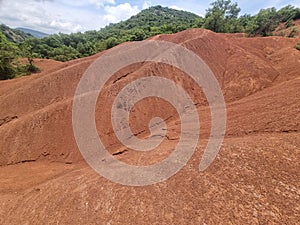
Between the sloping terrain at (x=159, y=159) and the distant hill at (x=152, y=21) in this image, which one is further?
the distant hill at (x=152, y=21)

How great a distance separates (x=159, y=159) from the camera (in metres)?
6.08

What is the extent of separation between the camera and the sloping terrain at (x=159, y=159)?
4.17 metres

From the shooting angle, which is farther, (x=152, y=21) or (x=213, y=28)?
(x=152, y=21)

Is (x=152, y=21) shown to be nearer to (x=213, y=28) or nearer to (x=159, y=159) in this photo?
(x=213, y=28)

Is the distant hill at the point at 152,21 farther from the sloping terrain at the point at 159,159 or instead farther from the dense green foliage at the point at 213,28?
the sloping terrain at the point at 159,159

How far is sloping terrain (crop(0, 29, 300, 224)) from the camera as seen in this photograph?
417 centimetres

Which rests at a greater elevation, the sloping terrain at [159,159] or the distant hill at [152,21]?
the distant hill at [152,21]

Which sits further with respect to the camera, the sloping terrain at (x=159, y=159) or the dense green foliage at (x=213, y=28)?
the dense green foliage at (x=213, y=28)

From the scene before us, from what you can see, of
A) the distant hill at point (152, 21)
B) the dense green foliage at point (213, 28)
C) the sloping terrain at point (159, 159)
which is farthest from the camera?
the distant hill at point (152, 21)

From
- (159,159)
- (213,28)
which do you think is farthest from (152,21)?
(159,159)

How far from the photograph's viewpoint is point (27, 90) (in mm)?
13500

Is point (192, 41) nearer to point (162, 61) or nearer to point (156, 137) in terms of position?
point (162, 61)

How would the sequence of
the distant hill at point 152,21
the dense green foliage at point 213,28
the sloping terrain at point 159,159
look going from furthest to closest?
the distant hill at point 152,21, the dense green foliage at point 213,28, the sloping terrain at point 159,159

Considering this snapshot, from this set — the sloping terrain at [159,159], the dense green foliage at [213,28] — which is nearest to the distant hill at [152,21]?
the dense green foliage at [213,28]
